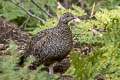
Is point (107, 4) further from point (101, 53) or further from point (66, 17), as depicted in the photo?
point (101, 53)

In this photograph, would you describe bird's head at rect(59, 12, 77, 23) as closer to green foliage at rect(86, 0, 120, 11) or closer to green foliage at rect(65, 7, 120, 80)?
green foliage at rect(65, 7, 120, 80)

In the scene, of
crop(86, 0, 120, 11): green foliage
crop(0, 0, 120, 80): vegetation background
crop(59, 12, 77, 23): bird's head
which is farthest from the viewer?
crop(86, 0, 120, 11): green foliage

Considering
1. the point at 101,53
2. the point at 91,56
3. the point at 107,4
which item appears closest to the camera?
the point at 91,56

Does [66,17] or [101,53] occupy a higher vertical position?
[66,17]

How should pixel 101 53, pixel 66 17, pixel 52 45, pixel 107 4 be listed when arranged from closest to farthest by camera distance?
pixel 101 53, pixel 52 45, pixel 66 17, pixel 107 4

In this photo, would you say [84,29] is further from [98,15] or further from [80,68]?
[80,68]

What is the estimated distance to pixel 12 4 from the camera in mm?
10383

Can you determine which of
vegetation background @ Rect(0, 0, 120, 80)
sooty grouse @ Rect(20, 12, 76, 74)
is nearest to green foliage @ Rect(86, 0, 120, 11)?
vegetation background @ Rect(0, 0, 120, 80)

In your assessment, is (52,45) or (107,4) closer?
(52,45)

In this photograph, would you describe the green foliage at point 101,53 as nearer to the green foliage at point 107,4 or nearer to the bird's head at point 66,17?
the bird's head at point 66,17

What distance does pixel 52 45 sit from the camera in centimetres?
691

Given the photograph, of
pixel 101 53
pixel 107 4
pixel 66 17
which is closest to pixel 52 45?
pixel 66 17

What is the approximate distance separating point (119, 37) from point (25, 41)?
3.18 m

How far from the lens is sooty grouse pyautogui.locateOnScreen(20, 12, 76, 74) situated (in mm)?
6902
